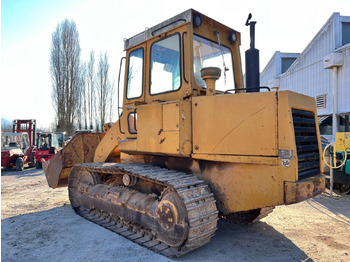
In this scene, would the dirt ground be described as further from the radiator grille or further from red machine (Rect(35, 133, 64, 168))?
red machine (Rect(35, 133, 64, 168))

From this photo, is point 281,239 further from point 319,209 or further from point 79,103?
point 79,103

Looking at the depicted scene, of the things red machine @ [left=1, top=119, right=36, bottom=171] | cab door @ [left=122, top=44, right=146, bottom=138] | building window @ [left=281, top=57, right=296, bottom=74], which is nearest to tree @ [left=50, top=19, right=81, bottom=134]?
red machine @ [left=1, top=119, right=36, bottom=171]

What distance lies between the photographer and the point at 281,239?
13.6 ft

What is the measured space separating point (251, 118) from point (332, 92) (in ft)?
35.8

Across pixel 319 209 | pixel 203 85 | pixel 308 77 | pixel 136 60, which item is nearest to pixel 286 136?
pixel 203 85

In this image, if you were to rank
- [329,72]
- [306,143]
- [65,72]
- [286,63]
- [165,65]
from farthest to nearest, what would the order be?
[65,72]
[286,63]
[329,72]
[165,65]
[306,143]

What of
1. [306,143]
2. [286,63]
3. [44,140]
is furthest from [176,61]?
[286,63]

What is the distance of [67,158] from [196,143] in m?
3.46

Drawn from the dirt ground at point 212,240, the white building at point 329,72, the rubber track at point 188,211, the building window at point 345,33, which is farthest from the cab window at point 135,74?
the building window at point 345,33

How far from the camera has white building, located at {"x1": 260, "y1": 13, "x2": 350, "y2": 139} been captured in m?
11.6

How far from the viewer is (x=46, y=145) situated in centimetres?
1502

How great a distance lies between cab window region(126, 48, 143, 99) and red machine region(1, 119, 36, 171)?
11.4 meters

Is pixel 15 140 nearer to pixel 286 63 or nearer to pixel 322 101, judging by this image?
pixel 322 101

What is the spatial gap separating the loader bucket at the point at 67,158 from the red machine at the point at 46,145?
8778 mm
